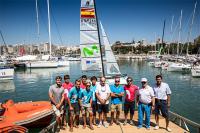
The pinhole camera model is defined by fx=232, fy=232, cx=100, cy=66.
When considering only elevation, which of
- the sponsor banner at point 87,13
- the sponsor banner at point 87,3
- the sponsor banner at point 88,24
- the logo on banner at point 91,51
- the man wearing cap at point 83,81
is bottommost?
the man wearing cap at point 83,81

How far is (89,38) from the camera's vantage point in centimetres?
1677

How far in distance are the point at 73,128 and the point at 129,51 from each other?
519ft

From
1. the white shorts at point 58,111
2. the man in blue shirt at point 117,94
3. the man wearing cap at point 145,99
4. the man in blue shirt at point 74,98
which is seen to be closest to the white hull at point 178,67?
the man wearing cap at point 145,99

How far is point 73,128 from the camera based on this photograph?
8797 millimetres

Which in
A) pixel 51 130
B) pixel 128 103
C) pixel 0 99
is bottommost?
pixel 0 99

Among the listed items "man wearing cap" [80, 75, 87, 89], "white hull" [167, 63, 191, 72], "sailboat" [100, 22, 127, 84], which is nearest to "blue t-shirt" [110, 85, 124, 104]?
"man wearing cap" [80, 75, 87, 89]

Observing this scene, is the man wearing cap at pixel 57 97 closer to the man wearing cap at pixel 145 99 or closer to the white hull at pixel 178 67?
the man wearing cap at pixel 145 99

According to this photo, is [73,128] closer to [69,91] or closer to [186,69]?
[69,91]

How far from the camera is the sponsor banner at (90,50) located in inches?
670

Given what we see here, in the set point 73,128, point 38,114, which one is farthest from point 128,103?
point 38,114

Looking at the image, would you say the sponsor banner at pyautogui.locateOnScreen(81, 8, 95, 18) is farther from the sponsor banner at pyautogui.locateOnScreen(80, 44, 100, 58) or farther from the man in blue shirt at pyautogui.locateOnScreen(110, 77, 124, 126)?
the man in blue shirt at pyautogui.locateOnScreen(110, 77, 124, 126)

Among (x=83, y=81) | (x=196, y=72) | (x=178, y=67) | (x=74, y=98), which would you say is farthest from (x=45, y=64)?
(x=74, y=98)

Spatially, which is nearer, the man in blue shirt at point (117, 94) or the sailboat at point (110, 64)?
the man in blue shirt at point (117, 94)

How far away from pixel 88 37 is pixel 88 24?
93 centimetres
